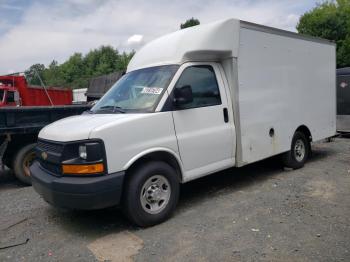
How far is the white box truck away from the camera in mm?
4430

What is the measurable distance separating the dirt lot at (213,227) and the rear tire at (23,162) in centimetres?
53

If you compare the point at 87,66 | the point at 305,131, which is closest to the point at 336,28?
the point at 305,131

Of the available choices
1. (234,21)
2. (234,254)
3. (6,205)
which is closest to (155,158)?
(234,254)

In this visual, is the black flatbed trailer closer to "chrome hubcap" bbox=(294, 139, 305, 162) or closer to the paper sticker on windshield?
the paper sticker on windshield

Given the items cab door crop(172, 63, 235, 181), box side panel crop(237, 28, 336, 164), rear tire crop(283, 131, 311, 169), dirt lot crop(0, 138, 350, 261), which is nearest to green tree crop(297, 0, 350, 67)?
box side panel crop(237, 28, 336, 164)

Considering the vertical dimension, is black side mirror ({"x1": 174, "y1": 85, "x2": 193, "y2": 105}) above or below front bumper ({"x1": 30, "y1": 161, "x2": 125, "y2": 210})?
above

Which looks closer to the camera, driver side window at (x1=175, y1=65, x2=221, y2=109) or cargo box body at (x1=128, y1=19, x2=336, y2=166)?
driver side window at (x1=175, y1=65, x2=221, y2=109)

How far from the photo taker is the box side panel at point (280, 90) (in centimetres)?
613

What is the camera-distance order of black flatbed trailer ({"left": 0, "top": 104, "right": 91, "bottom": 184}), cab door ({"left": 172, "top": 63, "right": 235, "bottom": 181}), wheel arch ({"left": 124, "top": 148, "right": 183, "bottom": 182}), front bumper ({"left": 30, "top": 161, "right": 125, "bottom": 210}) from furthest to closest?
black flatbed trailer ({"left": 0, "top": 104, "right": 91, "bottom": 184})
cab door ({"left": 172, "top": 63, "right": 235, "bottom": 181})
wheel arch ({"left": 124, "top": 148, "right": 183, "bottom": 182})
front bumper ({"left": 30, "top": 161, "right": 125, "bottom": 210})

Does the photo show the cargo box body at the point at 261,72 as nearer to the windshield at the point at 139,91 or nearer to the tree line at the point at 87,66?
the windshield at the point at 139,91

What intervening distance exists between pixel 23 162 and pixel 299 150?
18.0ft

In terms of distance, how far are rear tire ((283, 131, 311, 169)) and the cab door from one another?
188 centimetres

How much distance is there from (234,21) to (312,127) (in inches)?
125

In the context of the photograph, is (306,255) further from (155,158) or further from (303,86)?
(303,86)
